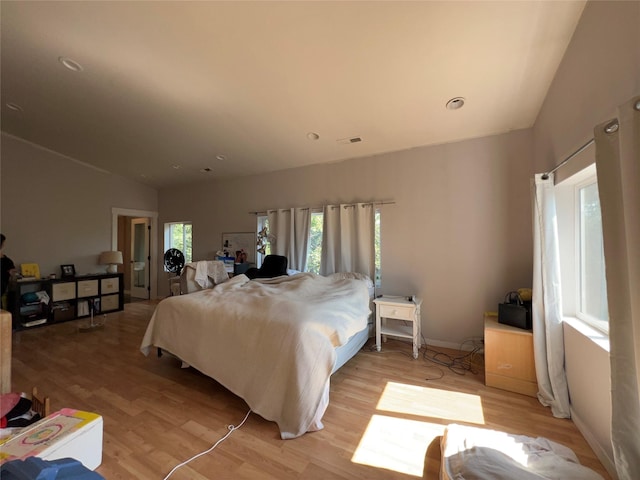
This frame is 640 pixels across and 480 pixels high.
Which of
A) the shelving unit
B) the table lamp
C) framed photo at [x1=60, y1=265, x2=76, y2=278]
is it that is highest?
the table lamp

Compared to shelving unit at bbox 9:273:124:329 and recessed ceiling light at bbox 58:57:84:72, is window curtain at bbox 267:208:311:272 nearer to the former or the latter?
recessed ceiling light at bbox 58:57:84:72

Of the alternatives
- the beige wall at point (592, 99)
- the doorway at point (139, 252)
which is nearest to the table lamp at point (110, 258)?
the doorway at point (139, 252)

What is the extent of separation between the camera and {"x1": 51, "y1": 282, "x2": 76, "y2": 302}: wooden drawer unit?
4128 millimetres

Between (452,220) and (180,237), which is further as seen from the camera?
(180,237)

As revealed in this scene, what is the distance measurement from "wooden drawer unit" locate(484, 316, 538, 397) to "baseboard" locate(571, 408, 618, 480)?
1.14 ft

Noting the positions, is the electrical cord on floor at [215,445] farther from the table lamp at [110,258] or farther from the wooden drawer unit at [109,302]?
the table lamp at [110,258]

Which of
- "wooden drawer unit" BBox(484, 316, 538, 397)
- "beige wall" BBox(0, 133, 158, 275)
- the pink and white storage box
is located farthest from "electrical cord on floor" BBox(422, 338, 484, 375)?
"beige wall" BBox(0, 133, 158, 275)

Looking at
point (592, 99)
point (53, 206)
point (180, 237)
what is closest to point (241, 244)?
point (180, 237)

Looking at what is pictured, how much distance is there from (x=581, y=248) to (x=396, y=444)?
2069 millimetres

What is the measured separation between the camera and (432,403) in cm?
204

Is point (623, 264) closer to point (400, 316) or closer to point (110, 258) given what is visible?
point (400, 316)

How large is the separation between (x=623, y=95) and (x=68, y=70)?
4.30 metres

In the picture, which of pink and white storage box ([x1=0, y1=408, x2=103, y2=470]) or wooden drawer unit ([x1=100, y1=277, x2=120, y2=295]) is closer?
pink and white storage box ([x1=0, y1=408, x2=103, y2=470])

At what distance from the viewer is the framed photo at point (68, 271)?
14.7 ft
